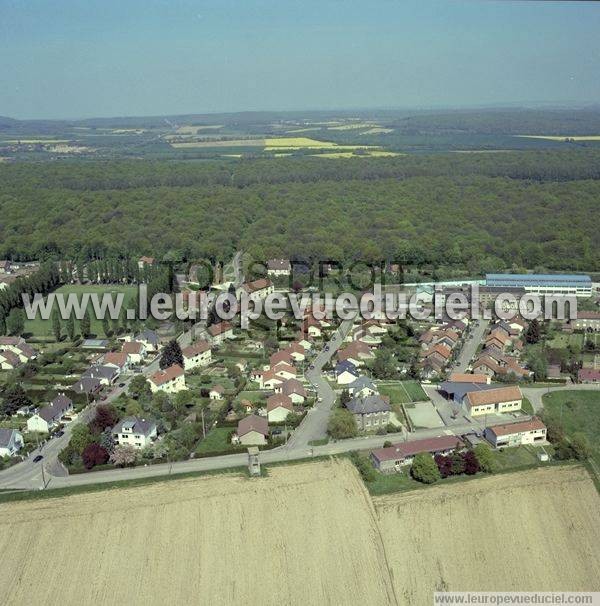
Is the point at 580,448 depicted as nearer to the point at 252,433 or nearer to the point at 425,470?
the point at 425,470

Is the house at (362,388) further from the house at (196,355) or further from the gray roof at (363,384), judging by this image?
the house at (196,355)

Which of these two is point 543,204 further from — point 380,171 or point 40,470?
point 40,470

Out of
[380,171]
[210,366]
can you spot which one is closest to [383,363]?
[210,366]

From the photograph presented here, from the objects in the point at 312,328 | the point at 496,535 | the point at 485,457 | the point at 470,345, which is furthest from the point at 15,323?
the point at 496,535

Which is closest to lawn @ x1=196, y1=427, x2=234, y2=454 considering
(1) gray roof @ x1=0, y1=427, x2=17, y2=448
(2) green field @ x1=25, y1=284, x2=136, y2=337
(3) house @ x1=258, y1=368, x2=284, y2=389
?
(3) house @ x1=258, y1=368, x2=284, y2=389

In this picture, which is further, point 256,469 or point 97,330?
point 97,330
